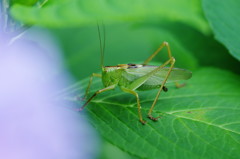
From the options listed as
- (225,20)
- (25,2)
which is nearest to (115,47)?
(225,20)

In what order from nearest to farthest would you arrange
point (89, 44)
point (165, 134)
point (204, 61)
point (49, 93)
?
1. point (165, 134)
2. point (49, 93)
3. point (204, 61)
4. point (89, 44)

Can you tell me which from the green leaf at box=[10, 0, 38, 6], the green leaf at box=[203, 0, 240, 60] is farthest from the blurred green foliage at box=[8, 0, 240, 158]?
the green leaf at box=[10, 0, 38, 6]

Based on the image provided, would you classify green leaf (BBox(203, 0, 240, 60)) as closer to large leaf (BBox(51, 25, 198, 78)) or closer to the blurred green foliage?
the blurred green foliage

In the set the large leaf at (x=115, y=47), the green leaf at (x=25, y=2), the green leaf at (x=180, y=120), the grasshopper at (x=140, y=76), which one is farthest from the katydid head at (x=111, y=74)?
the green leaf at (x=25, y=2)

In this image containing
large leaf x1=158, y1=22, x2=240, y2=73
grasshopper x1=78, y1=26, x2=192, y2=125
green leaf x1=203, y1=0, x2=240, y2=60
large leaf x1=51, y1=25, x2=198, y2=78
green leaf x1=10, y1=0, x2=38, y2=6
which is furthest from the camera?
large leaf x1=51, y1=25, x2=198, y2=78

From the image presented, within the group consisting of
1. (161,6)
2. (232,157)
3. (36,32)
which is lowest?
(232,157)

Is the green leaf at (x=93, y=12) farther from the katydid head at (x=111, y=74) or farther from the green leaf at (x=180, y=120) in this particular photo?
the katydid head at (x=111, y=74)

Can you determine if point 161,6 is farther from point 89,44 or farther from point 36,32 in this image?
point 89,44

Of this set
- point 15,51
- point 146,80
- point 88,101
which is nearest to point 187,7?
point 146,80
